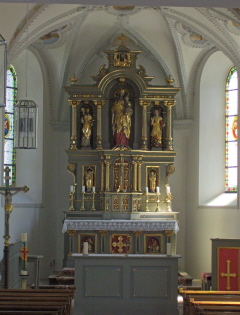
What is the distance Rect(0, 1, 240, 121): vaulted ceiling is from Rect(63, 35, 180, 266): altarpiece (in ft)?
3.04

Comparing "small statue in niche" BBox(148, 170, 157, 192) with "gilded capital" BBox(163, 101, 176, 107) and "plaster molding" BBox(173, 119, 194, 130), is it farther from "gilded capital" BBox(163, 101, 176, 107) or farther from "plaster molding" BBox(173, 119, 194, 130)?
"plaster molding" BBox(173, 119, 194, 130)

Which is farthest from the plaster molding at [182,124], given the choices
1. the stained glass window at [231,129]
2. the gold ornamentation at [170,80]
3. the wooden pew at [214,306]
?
the wooden pew at [214,306]

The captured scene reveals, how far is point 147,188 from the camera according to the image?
57.6 ft

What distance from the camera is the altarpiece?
1742 centimetres

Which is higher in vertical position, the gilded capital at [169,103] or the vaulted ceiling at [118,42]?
the vaulted ceiling at [118,42]

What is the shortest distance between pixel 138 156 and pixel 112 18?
3718 millimetres

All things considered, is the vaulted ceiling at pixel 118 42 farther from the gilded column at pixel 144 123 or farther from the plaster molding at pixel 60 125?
the gilded column at pixel 144 123

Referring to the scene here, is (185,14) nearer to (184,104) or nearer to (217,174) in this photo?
(184,104)

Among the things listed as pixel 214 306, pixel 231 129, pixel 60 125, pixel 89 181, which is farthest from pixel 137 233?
pixel 214 306

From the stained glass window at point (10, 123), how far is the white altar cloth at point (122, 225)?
2.42 meters

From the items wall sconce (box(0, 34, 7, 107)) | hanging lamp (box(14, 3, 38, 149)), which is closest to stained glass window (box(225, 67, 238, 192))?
hanging lamp (box(14, 3, 38, 149))

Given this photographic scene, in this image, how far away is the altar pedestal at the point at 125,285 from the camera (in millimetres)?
12430

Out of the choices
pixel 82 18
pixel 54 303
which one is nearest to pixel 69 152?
pixel 82 18

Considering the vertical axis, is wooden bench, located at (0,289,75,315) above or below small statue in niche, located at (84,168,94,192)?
below
